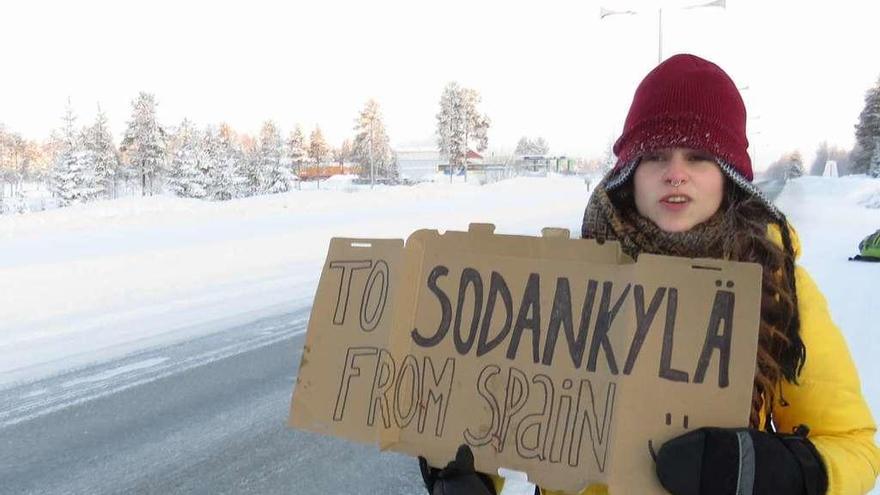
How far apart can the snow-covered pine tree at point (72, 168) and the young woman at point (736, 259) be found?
53.1m

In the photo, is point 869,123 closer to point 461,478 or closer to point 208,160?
point 208,160

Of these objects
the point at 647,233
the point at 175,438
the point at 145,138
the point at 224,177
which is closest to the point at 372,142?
the point at 224,177

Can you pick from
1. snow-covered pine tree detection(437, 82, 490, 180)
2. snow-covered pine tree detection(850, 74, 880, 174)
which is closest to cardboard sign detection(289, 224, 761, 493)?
snow-covered pine tree detection(437, 82, 490, 180)

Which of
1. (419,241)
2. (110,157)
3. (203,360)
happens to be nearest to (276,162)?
(110,157)

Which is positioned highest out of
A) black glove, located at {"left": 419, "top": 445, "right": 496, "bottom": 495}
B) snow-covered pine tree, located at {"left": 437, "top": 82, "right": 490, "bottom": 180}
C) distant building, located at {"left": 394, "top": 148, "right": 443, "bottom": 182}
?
snow-covered pine tree, located at {"left": 437, "top": 82, "right": 490, "bottom": 180}

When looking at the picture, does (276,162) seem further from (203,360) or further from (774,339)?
(774,339)

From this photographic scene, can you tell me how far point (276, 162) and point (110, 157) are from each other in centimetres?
1390

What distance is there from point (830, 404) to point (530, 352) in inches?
23.8

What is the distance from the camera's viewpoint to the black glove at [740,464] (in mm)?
1165

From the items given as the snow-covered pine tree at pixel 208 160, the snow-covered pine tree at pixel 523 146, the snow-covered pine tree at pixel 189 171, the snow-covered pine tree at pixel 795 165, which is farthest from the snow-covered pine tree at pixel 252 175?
the snow-covered pine tree at pixel 795 165

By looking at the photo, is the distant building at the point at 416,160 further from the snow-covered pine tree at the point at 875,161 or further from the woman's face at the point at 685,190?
the woman's face at the point at 685,190

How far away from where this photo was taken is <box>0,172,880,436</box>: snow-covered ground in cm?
659

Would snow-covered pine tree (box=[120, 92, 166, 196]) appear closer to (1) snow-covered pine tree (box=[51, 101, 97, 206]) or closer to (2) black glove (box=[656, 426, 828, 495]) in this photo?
(1) snow-covered pine tree (box=[51, 101, 97, 206])

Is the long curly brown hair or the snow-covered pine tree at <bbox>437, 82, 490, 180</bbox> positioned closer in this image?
the long curly brown hair
